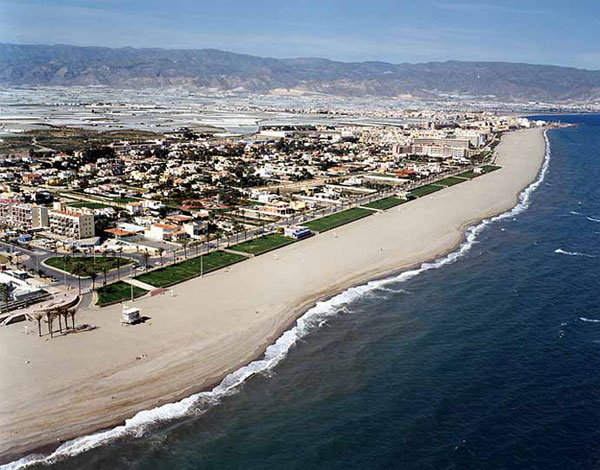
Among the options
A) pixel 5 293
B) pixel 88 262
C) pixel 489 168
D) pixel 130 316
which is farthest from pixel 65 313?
pixel 489 168

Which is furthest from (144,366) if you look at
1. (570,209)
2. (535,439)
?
(570,209)

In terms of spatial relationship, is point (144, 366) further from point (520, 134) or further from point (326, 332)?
point (520, 134)

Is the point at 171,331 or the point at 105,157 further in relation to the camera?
the point at 105,157

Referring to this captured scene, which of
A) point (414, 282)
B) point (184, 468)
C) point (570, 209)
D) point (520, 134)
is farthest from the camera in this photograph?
point (520, 134)

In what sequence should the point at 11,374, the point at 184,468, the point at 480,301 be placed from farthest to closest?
the point at 480,301
the point at 11,374
the point at 184,468

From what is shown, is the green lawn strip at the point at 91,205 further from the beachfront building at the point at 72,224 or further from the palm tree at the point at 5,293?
the palm tree at the point at 5,293

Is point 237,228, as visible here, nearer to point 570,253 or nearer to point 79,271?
point 79,271

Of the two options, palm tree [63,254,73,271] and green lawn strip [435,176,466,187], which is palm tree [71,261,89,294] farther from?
green lawn strip [435,176,466,187]

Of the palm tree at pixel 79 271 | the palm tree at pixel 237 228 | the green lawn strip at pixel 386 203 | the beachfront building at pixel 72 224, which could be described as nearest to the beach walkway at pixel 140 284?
the palm tree at pixel 79 271
